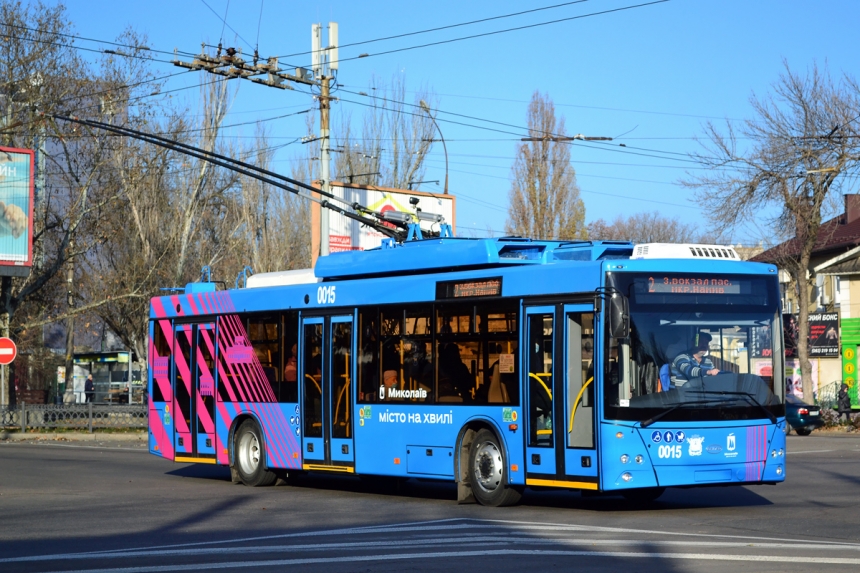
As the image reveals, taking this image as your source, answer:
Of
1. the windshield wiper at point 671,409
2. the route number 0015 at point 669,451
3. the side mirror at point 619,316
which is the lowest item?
the route number 0015 at point 669,451

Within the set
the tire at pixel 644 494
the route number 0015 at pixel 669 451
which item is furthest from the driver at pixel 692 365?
the tire at pixel 644 494

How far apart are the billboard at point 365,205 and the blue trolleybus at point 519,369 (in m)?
17.3

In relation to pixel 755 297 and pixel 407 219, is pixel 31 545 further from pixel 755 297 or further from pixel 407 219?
pixel 407 219

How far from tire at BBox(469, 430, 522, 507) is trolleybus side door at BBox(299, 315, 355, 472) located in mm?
2433

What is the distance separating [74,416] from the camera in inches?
A: 1458

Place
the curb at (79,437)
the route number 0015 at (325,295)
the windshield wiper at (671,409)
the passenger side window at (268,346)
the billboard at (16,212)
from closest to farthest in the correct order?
the windshield wiper at (671,409)
the route number 0015 at (325,295)
the passenger side window at (268,346)
the billboard at (16,212)
the curb at (79,437)

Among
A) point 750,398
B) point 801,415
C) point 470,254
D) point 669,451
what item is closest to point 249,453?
point 470,254

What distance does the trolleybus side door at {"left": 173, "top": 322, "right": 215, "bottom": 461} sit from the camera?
19.5m

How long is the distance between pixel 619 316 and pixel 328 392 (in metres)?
5.58

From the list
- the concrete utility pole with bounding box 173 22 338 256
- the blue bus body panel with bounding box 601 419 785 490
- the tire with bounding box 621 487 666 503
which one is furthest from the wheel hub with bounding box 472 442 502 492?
the concrete utility pole with bounding box 173 22 338 256

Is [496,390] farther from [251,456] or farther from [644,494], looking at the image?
[251,456]

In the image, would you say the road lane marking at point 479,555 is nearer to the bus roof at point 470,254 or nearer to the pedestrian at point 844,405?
the bus roof at point 470,254

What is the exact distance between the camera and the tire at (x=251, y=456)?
1836 centimetres

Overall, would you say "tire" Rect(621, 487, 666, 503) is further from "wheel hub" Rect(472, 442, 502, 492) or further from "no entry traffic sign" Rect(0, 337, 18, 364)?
"no entry traffic sign" Rect(0, 337, 18, 364)
